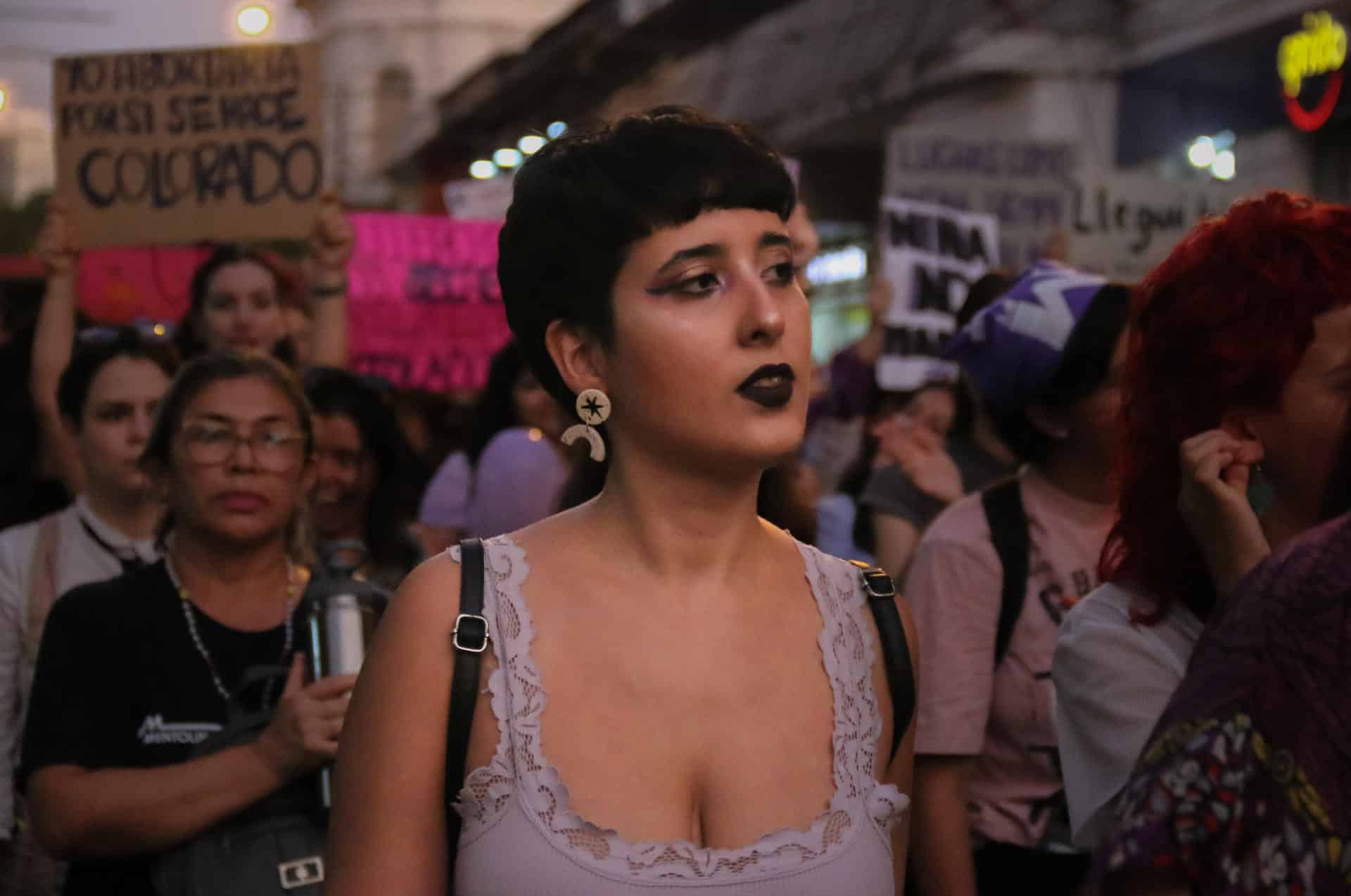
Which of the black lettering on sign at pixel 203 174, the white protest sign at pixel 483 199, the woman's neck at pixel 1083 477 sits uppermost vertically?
the white protest sign at pixel 483 199

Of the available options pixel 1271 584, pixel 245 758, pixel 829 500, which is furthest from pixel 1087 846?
pixel 829 500

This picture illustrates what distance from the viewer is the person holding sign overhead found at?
19.8 feet

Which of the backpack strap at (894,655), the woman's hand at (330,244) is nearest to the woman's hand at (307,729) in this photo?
the backpack strap at (894,655)

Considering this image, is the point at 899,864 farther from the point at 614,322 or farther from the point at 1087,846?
the point at 614,322

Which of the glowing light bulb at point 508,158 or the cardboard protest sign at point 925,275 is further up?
the glowing light bulb at point 508,158

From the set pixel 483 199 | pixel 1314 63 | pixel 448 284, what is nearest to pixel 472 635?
pixel 448 284

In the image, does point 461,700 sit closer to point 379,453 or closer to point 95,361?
point 95,361

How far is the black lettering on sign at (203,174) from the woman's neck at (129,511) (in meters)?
3.05

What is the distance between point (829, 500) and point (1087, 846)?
410cm

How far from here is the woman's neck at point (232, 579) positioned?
11.6 feet

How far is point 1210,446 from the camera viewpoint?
8.89ft

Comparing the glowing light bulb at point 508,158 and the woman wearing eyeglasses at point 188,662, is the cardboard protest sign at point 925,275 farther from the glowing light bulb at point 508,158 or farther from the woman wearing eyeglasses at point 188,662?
the glowing light bulb at point 508,158

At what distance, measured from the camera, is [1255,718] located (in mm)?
1872

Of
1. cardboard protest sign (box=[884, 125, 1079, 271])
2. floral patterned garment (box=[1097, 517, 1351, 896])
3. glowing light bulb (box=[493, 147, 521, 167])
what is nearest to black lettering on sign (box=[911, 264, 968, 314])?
cardboard protest sign (box=[884, 125, 1079, 271])
